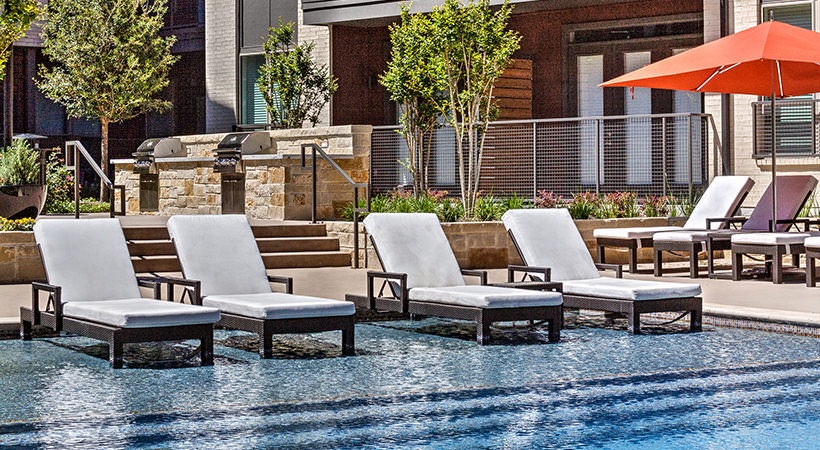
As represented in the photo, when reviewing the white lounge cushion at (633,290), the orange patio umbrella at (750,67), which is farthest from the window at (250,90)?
the white lounge cushion at (633,290)

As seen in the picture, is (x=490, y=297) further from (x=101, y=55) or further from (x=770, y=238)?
(x=101, y=55)

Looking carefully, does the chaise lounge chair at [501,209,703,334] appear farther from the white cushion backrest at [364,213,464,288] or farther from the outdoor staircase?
the outdoor staircase

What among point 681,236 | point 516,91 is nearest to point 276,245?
point 681,236

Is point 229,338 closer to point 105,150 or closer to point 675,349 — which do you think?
point 675,349

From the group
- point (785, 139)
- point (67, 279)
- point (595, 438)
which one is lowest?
point (595, 438)

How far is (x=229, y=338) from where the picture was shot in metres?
10.4

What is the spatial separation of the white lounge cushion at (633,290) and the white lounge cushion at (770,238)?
3666mm

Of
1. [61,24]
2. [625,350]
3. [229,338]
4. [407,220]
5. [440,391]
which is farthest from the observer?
[61,24]

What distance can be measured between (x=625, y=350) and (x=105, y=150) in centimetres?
1972

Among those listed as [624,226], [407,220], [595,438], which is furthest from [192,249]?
[624,226]

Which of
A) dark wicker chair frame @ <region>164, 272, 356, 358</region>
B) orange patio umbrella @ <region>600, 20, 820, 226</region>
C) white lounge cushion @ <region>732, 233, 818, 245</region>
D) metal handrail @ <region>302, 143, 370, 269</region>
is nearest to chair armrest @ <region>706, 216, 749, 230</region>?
orange patio umbrella @ <region>600, 20, 820, 226</region>

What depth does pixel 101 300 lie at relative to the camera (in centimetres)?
977

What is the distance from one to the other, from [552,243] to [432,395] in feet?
14.8

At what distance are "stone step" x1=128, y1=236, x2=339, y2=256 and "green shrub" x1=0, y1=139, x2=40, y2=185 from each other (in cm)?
404
